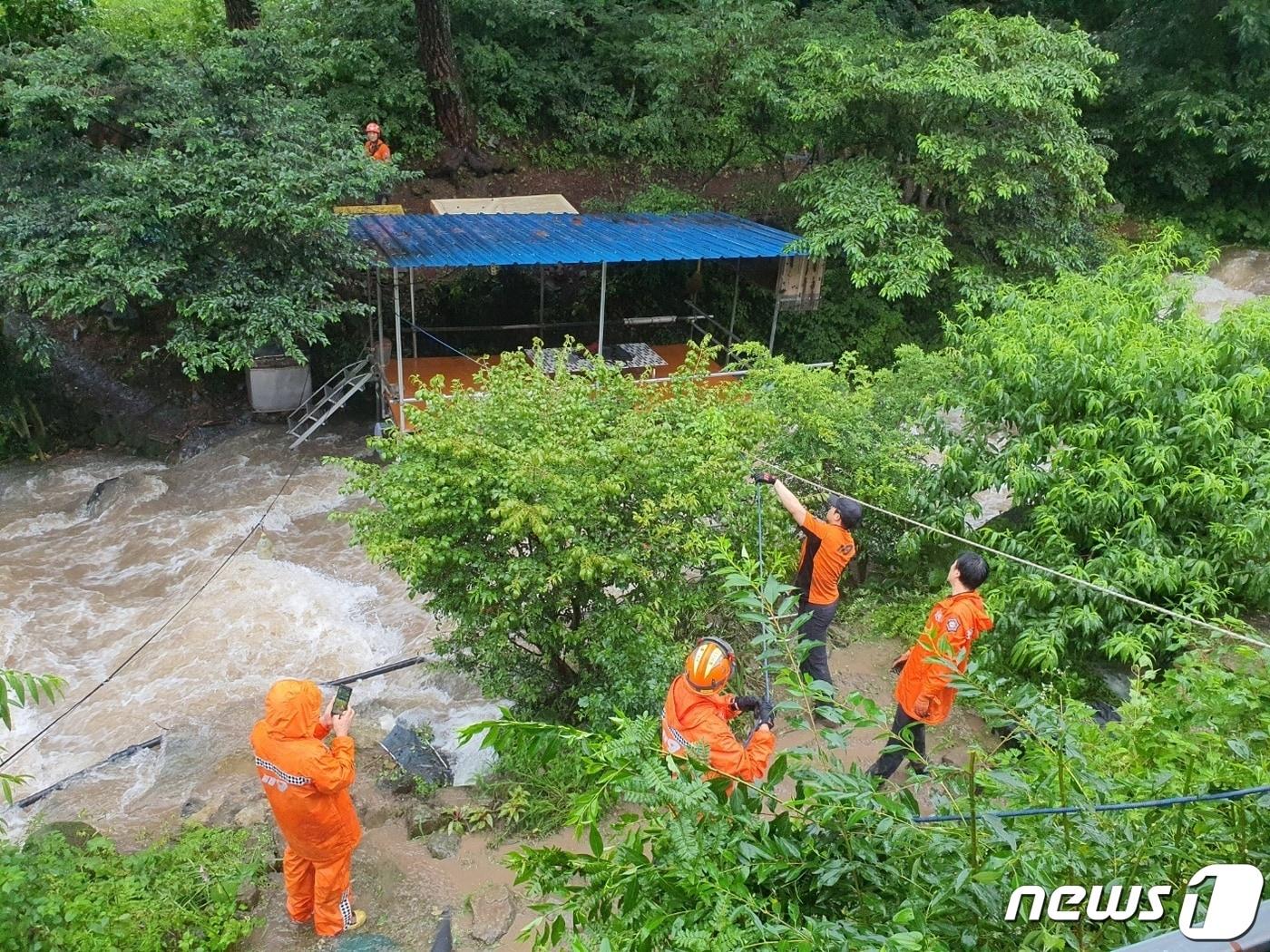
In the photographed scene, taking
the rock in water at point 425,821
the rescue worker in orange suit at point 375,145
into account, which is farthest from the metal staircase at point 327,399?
the rock in water at point 425,821

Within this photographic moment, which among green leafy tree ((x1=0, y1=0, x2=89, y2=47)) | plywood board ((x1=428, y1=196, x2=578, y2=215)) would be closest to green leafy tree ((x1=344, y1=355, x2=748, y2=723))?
plywood board ((x1=428, y1=196, x2=578, y2=215))

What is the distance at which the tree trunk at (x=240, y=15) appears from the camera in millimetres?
15219

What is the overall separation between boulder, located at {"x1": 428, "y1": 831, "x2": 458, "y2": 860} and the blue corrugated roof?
22.6 ft

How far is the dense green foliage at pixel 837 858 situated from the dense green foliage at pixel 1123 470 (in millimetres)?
3458

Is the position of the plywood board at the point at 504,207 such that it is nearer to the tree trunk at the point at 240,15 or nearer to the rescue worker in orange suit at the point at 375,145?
the rescue worker in orange suit at the point at 375,145

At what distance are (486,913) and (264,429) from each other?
9554 millimetres

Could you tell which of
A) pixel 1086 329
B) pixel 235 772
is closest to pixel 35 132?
pixel 235 772

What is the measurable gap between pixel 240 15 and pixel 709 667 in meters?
15.5

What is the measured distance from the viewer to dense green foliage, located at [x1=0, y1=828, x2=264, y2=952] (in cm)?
405

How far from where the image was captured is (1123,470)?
6070mm

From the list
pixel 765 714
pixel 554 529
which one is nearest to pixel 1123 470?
pixel 765 714

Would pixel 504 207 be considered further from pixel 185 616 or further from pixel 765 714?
pixel 765 714

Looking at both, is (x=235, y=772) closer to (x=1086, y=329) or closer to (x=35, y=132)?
(x=1086, y=329)

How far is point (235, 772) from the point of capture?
654cm
